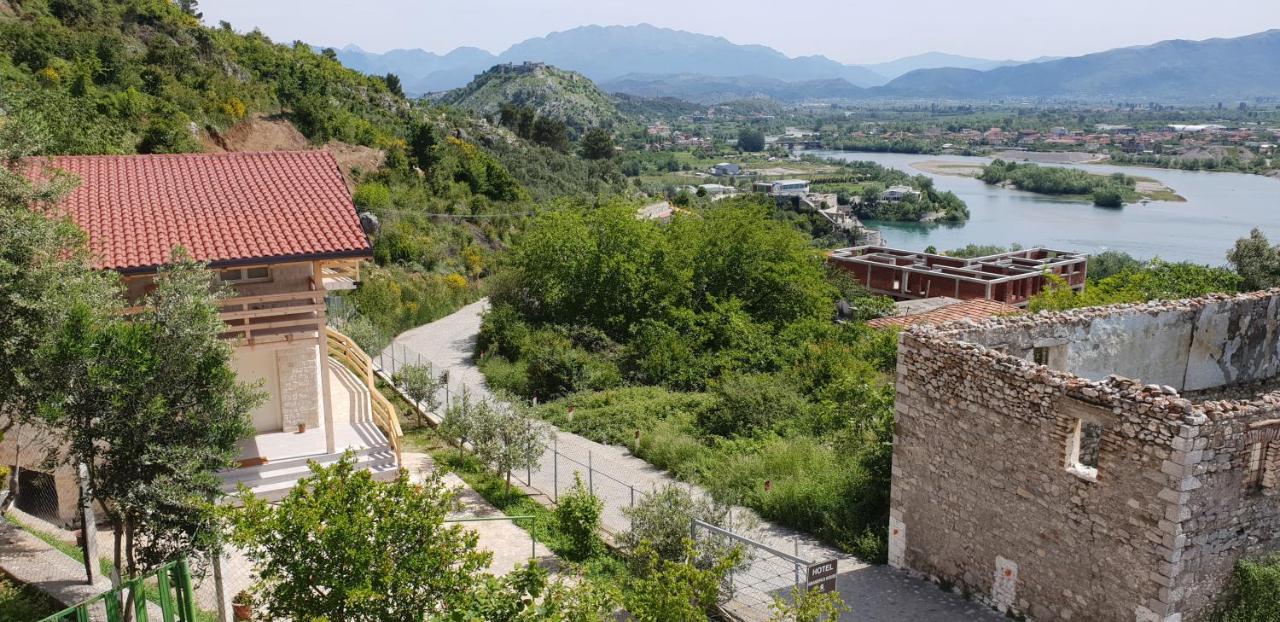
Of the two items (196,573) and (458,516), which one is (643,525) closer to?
(458,516)

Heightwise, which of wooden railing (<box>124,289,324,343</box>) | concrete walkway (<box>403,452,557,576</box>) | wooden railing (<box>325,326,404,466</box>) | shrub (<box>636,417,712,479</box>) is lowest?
shrub (<box>636,417,712,479</box>)

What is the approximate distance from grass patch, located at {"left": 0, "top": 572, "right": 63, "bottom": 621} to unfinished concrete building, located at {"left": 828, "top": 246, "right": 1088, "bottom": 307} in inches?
1817

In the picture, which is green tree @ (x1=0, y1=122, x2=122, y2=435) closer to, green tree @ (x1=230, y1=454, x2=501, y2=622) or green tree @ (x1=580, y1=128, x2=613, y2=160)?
green tree @ (x1=230, y1=454, x2=501, y2=622)

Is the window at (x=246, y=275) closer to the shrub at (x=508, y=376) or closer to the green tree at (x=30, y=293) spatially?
the green tree at (x=30, y=293)

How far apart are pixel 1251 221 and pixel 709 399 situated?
119756 millimetres

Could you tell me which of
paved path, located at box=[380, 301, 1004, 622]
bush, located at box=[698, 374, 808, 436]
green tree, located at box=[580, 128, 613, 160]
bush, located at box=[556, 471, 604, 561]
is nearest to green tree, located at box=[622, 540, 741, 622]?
paved path, located at box=[380, 301, 1004, 622]

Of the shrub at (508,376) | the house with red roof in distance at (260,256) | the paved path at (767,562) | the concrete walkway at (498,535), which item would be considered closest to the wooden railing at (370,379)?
the house with red roof in distance at (260,256)

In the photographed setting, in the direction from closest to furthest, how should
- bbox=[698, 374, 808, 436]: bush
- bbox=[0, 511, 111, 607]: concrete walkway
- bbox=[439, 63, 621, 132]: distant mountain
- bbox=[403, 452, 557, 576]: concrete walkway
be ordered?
bbox=[0, 511, 111, 607]: concrete walkway
bbox=[403, 452, 557, 576]: concrete walkway
bbox=[698, 374, 808, 436]: bush
bbox=[439, 63, 621, 132]: distant mountain

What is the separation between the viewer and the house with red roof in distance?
15.7m

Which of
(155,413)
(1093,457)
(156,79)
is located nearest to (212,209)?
(155,413)

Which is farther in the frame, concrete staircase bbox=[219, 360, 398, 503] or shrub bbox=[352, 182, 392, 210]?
shrub bbox=[352, 182, 392, 210]

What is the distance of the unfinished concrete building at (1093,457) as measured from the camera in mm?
10922

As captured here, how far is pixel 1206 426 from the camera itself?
1054 centimetres

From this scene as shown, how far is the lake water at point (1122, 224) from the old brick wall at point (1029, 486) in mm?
90362
